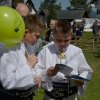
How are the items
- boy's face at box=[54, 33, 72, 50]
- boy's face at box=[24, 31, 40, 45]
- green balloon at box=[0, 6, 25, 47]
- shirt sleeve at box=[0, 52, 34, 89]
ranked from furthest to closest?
boy's face at box=[54, 33, 72, 50] < boy's face at box=[24, 31, 40, 45] < shirt sleeve at box=[0, 52, 34, 89] < green balloon at box=[0, 6, 25, 47]

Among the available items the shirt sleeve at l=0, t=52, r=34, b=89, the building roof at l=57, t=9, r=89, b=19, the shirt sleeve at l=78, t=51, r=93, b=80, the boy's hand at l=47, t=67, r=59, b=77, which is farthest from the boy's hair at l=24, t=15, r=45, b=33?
the building roof at l=57, t=9, r=89, b=19

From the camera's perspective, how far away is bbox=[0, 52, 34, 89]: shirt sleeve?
391 centimetres

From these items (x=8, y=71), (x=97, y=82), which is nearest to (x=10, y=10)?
(x=8, y=71)

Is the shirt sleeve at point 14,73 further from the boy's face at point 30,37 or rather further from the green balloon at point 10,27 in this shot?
the boy's face at point 30,37

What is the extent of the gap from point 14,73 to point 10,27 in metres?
0.46

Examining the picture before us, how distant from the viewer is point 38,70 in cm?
502

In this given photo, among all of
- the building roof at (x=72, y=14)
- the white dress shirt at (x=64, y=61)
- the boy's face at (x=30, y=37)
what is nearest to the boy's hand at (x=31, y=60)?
the boy's face at (x=30, y=37)

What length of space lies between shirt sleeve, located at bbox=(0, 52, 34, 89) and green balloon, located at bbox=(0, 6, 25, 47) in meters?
0.16

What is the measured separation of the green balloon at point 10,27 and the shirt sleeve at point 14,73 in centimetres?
16

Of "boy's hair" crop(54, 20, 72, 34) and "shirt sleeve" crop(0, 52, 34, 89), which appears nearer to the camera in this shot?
"shirt sleeve" crop(0, 52, 34, 89)

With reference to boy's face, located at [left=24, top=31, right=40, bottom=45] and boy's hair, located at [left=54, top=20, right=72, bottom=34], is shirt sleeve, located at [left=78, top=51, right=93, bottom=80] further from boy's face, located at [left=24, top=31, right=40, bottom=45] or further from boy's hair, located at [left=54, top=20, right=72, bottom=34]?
boy's face, located at [left=24, top=31, right=40, bottom=45]

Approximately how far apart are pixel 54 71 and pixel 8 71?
1.01 metres

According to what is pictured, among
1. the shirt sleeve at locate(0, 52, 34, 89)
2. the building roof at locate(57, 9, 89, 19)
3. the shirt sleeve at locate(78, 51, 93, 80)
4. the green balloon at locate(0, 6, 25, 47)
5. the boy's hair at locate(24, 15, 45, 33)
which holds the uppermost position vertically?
the green balloon at locate(0, 6, 25, 47)

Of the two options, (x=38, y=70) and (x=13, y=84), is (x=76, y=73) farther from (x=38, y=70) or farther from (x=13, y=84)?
(x=13, y=84)
